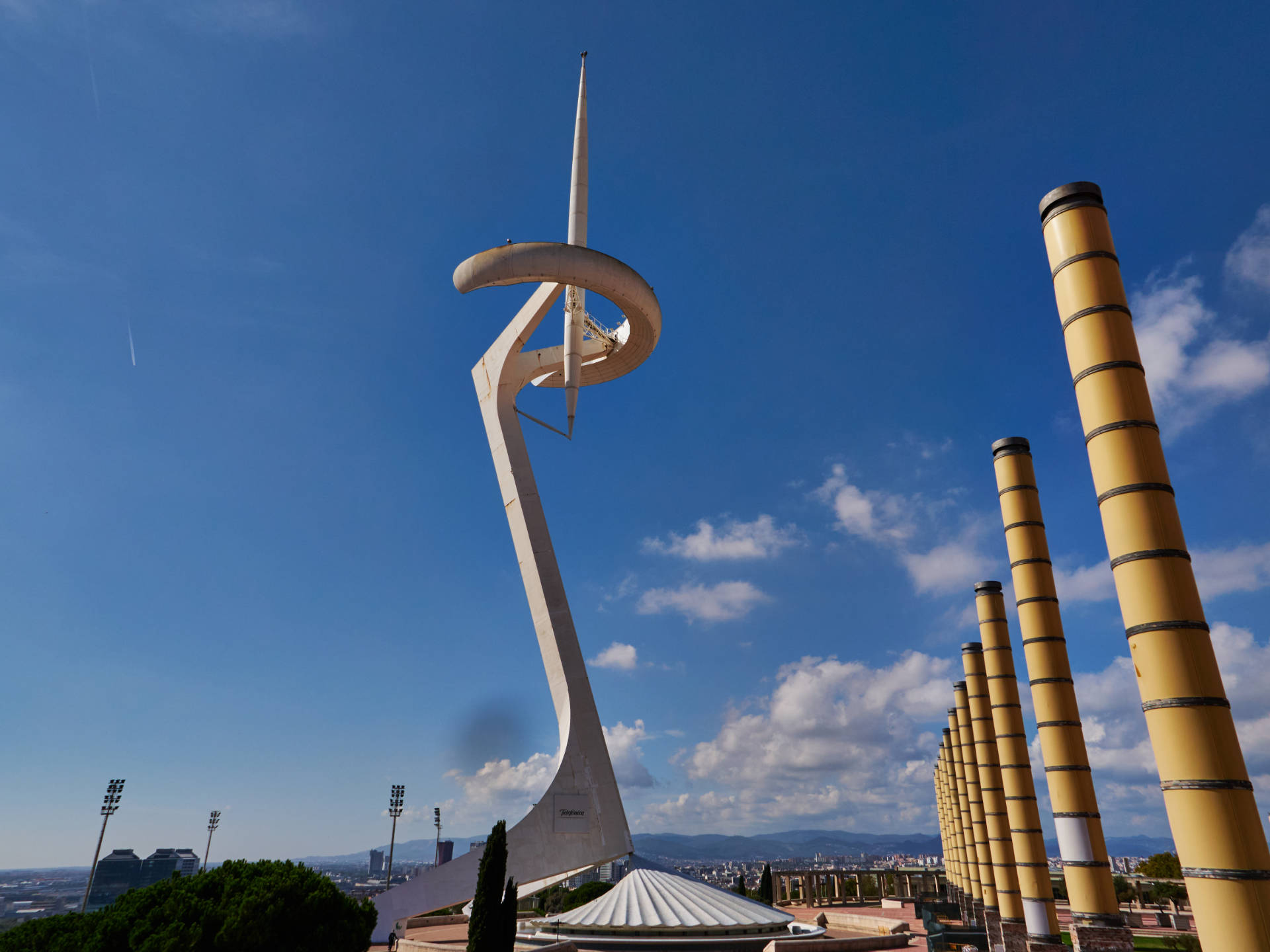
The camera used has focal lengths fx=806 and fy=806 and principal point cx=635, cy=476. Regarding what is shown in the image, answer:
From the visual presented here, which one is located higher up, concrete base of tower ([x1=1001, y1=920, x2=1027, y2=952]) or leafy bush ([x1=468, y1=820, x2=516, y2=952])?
leafy bush ([x1=468, y1=820, x2=516, y2=952])

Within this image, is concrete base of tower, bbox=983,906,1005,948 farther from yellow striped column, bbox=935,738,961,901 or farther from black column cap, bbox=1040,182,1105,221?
yellow striped column, bbox=935,738,961,901

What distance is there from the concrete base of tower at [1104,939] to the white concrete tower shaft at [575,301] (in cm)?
2133

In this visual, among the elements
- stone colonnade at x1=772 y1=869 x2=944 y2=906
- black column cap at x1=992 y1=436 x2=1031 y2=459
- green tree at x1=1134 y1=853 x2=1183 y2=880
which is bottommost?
stone colonnade at x1=772 y1=869 x2=944 y2=906

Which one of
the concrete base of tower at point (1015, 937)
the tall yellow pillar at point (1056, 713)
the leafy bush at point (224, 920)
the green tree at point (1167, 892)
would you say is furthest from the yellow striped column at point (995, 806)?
the green tree at point (1167, 892)

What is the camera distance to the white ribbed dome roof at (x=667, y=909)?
24266 millimetres

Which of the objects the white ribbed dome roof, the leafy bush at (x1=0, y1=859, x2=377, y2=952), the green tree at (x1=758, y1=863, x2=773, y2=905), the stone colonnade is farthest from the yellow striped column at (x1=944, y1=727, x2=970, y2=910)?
the leafy bush at (x1=0, y1=859, x2=377, y2=952)

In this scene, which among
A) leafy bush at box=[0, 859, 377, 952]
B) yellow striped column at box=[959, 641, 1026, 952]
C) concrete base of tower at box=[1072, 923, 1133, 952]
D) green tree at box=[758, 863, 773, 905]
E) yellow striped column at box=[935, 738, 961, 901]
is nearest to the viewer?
leafy bush at box=[0, 859, 377, 952]

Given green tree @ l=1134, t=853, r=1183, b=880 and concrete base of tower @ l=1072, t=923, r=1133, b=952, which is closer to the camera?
concrete base of tower @ l=1072, t=923, r=1133, b=952

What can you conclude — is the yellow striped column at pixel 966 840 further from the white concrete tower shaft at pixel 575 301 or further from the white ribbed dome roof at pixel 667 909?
the white concrete tower shaft at pixel 575 301

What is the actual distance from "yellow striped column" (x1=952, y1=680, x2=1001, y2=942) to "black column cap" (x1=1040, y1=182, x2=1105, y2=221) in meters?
21.1

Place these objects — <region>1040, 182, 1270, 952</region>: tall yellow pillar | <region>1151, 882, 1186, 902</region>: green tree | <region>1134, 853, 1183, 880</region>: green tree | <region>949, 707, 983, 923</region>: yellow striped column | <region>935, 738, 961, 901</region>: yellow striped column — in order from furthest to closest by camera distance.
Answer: <region>1134, 853, 1183, 880</region>: green tree < <region>935, 738, 961, 901</region>: yellow striped column < <region>1151, 882, 1186, 902</region>: green tree < <region>949, 707, 983, 923</region>: yellow striped column < <region>1040, 182, 1270, 952</region>: tall yellow pillar

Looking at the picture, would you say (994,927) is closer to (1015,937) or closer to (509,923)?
(1015,937)

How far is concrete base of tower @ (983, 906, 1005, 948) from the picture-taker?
2533 centimetres

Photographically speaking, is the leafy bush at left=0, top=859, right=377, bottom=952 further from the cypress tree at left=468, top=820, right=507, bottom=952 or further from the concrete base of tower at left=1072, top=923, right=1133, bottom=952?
the concrete base of tower at left=1072, top=923, right=1133, bottom=952
